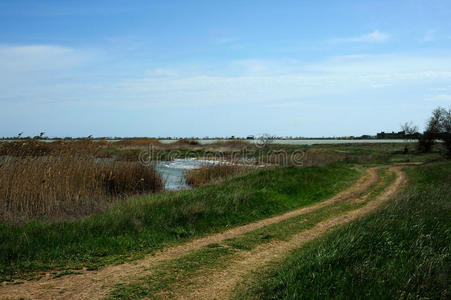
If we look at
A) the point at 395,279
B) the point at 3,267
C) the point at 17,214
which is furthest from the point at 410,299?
the point at 17,214

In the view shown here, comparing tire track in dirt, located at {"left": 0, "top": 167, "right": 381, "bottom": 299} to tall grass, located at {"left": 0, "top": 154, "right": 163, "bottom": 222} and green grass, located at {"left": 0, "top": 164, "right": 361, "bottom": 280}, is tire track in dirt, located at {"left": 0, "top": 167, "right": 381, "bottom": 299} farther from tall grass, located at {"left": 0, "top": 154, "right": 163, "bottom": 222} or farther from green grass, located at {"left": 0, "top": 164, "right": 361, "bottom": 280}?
tall grass, located at {"left": 0, "top": 154, "right": 163, "bottom": 222}

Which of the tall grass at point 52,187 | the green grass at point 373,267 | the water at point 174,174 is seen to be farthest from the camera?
the water at point 174,174

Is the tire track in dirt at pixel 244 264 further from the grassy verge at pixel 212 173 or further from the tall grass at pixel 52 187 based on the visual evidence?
the grassy verge at pixel 212 173

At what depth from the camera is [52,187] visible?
11.0 meters

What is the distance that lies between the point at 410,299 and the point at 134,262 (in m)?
4.93

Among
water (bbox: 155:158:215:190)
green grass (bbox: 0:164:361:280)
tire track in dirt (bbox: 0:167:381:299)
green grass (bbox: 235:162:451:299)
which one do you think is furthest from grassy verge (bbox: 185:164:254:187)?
green grass (bbox: 235:162:451:299)

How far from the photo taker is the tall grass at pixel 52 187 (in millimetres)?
10070

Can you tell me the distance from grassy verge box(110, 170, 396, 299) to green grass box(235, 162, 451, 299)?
1053 millimetres

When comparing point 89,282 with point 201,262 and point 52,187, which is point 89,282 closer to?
point 201,262

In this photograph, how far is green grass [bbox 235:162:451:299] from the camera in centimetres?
446

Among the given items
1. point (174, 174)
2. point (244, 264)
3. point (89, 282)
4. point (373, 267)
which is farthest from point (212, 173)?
point (373, 267)

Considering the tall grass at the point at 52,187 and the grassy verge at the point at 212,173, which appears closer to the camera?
the tall grass at the point at 52,187

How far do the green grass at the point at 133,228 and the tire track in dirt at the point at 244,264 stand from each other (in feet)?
6.79

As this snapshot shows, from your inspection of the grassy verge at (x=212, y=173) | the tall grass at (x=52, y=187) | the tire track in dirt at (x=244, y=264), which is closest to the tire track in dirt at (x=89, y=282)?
the tire track in dirt at (x=244, y=264)
